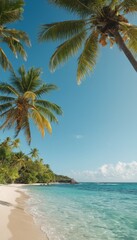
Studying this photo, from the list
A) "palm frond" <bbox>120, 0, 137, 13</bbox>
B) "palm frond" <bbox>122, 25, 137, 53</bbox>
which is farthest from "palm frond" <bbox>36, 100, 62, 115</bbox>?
"palm frond" <bbox>120, 0, 137, 13</bbox>

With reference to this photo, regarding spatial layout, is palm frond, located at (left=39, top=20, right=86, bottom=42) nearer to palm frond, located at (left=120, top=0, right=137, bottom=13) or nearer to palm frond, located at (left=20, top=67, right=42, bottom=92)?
palm frond, located at (left=120, top=0, right=137, bottom=13)

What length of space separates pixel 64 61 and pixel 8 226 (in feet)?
23.0

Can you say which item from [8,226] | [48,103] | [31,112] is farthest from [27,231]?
[48,103]

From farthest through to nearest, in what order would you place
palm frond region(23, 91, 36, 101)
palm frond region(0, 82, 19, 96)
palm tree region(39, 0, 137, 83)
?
palm frond region(0, 82, 19, 96) → palm frond region(23, 91, 36, 101) → palm tree region(39, 0, 137, 83)

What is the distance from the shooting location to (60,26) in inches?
345

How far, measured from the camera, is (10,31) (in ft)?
36.3

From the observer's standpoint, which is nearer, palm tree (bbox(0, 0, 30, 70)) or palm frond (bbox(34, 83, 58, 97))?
palm tree (bbox(0, 0, 30, 70))

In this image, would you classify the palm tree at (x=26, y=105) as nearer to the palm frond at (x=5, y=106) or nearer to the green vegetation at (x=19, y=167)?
the palm frond at (x=5, y=106)

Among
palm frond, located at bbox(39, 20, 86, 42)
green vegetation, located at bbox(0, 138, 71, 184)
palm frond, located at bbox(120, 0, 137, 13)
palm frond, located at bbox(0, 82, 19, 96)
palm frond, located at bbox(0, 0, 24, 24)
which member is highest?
green vegetation, located at bbox(0, 138, 71, 184)

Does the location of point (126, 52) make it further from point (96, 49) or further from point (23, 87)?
point (23, 87)

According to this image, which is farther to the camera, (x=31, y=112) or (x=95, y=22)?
(x=31, y=112)

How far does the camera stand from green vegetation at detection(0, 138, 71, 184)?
155 feet

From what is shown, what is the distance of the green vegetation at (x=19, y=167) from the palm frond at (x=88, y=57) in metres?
23.5

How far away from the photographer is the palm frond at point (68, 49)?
912 centimetres
